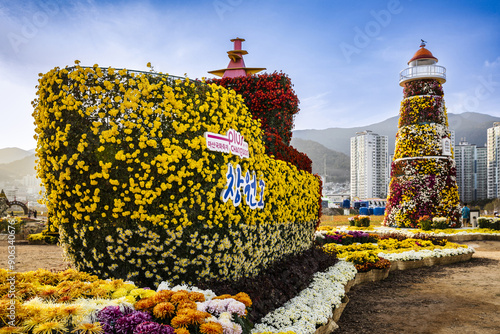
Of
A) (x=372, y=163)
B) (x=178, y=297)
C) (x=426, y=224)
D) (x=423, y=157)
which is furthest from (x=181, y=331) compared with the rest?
(x=372, y=163)

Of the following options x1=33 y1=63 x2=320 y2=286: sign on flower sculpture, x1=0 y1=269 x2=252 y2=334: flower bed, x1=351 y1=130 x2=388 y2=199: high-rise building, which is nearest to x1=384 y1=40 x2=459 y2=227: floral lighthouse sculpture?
x1=33 y1=63 x2=320 y2=286: sign on flower sculpture

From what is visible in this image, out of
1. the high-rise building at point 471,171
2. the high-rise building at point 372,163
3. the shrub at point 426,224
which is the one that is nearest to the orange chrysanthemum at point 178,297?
the shrub at point 426,224

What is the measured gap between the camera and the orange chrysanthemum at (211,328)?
9.00 feet

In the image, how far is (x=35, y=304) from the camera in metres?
3.04

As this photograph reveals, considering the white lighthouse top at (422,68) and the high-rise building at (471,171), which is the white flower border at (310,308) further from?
the high-rise building at (471,171)

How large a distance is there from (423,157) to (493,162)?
171ft

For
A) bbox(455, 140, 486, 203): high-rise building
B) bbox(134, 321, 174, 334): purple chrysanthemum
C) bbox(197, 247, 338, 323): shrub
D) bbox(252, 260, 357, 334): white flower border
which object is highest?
bbox(455, 140, 486, 203): high-rise building

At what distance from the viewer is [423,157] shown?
1966 cm

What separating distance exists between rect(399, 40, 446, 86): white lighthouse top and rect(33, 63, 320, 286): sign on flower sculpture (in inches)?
723

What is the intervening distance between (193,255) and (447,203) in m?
18.3

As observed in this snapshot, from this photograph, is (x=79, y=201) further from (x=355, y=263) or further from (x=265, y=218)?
(x=355, y=263)

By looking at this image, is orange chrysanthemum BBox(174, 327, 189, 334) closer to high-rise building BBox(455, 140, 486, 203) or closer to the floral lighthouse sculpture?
the floral lighthouse sculpture

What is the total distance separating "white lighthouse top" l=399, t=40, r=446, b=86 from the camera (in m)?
20.0

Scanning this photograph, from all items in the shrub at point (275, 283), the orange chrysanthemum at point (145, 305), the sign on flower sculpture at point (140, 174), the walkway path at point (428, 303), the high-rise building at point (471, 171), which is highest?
the high-rise building at point (471, 171)
